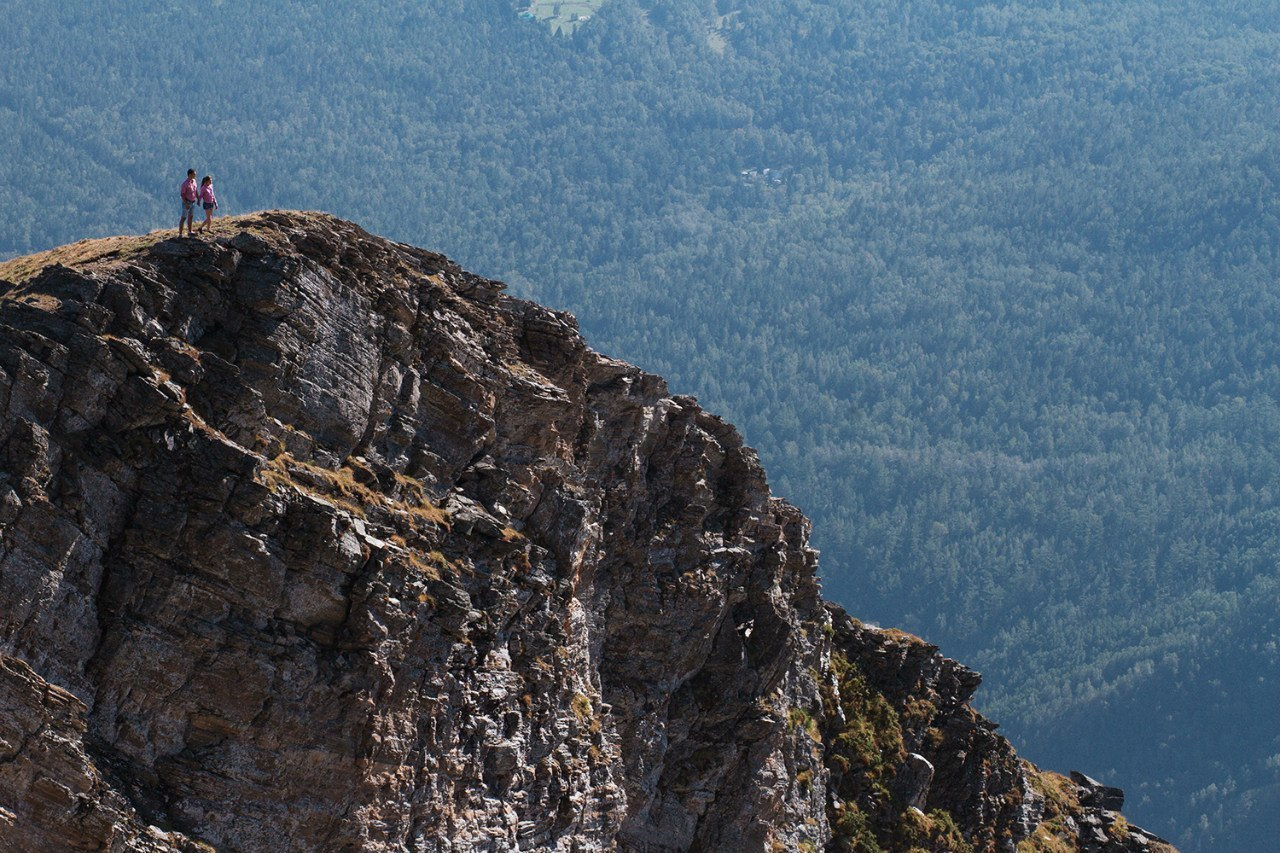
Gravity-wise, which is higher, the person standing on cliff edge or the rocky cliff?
the person standing on cliff edge

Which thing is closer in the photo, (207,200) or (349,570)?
(349,570)

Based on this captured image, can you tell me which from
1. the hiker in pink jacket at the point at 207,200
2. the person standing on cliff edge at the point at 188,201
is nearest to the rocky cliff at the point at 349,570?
the person standing on cliff edge at the point at 188,201

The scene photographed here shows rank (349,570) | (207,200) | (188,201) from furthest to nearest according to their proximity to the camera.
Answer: (207,200)
(188,201)
(349,570)

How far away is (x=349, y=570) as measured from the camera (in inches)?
2319

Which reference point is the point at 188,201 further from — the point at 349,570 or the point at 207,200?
the point at 349,570

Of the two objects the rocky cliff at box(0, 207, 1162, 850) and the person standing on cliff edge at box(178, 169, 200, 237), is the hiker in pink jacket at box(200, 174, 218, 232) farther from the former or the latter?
the rocky cliff at box(0, 207, 1162, 850)

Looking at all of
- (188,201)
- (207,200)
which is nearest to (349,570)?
(188,201)

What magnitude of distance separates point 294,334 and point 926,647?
53.1 meters

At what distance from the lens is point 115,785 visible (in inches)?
2142

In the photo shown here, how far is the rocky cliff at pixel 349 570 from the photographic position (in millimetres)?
54750

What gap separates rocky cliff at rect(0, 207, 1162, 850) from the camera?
54750 millimetres

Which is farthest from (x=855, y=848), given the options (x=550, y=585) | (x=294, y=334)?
(x=294, y=334)

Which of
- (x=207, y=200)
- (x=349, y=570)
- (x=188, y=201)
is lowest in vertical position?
(x=349, y=570)

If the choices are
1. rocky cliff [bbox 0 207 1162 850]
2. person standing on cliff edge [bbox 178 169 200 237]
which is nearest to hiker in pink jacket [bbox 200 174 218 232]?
person standing on cliff edge [bbox 178 169 200 237]
